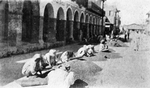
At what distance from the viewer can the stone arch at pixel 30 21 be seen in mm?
9906

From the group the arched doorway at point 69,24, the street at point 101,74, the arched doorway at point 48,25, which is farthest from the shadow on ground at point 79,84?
the arched doorway at point 69,24

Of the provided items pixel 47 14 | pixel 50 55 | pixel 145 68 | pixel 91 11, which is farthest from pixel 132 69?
pixel 91 11

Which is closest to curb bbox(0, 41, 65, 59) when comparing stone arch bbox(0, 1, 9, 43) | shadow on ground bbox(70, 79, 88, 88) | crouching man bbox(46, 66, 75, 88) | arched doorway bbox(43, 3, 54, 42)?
stone arch bbox(0, 1, 9, 43)

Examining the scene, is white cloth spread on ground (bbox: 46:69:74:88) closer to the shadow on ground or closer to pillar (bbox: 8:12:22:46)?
the shadow on ground

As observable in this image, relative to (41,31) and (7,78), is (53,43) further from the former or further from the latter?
(7,78)

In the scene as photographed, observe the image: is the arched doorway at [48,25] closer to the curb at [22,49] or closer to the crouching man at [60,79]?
the curb at [22,49]

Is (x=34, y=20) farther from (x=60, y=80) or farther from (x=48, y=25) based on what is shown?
(x=60, y=80)

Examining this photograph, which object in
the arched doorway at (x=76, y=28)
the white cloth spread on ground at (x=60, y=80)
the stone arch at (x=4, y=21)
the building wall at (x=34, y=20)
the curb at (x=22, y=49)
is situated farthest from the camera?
the arched doorway at (x=76, y=28)

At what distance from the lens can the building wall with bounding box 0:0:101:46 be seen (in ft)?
25.9

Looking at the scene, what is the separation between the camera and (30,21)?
33.1 feet

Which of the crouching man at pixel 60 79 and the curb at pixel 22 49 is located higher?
the curb at pixel 22 49

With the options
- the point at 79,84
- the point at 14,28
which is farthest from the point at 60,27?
the point at 79,84

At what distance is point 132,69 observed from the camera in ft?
24.0

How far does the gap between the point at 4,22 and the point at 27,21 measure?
2.27m
